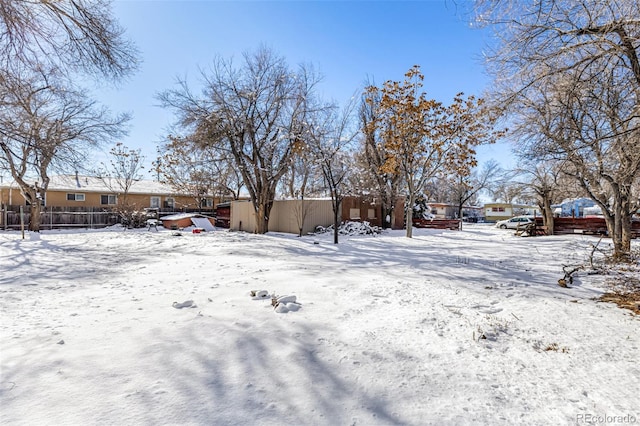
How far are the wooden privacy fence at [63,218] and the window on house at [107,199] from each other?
4.30m

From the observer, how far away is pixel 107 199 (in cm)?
2811

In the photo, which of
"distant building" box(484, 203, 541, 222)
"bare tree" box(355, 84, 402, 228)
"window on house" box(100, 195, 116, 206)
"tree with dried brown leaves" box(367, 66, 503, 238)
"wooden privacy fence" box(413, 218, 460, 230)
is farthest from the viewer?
"distant building" box(484, 203, 541, 222)

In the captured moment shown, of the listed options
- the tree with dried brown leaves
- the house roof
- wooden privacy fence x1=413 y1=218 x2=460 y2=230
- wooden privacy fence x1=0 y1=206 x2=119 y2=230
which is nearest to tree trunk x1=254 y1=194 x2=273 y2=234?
the tree with dried brown leaves

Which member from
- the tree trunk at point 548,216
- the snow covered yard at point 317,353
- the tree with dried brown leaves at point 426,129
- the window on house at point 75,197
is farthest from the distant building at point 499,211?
the window on house at point 75,197

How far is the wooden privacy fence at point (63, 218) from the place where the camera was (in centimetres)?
2114

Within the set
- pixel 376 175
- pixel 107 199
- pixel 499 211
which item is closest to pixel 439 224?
pixel 376 175

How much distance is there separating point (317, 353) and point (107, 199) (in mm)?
30871

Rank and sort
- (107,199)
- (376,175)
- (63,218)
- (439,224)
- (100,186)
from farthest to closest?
(100,186) < (107,199) < (439,224) < (376,175) < (63,218)

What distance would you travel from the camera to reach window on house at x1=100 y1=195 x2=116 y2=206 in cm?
2789

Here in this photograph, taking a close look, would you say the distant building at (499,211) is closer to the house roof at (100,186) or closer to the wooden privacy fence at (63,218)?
the house roof at (100,186)

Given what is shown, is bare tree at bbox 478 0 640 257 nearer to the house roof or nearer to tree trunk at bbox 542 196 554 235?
tree trunk at bbox 542 196 554 235

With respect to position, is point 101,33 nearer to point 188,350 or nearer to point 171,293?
point 171,293

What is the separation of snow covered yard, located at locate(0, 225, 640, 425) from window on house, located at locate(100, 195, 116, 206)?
25442 mm

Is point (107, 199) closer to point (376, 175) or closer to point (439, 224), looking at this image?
point (376, 175)
